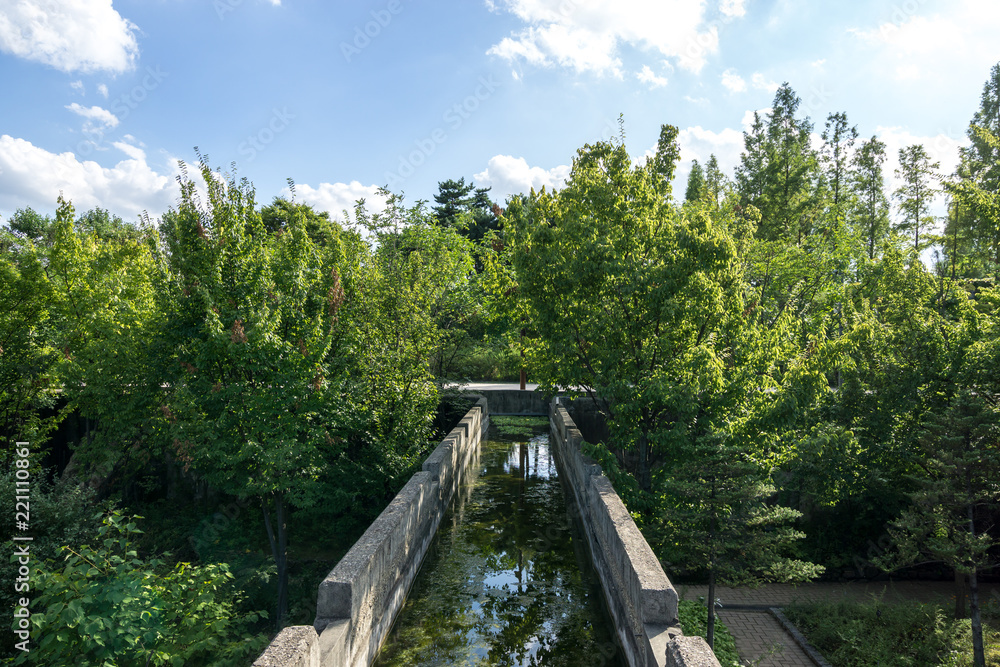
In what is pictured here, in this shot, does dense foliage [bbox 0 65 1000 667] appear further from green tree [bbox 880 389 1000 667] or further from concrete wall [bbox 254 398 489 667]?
concrete wall [bbox 254 398 489 667]

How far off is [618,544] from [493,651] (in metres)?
2.15

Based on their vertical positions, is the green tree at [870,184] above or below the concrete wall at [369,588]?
above

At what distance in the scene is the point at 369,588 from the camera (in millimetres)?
6531

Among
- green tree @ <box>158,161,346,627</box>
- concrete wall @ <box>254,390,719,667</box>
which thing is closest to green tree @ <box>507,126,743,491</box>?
concrete wall @ <box>254,390,719,667</box>

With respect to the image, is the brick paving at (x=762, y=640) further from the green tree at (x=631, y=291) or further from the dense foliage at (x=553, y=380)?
the green tree at (x=631, y=291)

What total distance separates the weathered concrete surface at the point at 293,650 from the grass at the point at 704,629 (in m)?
5.08

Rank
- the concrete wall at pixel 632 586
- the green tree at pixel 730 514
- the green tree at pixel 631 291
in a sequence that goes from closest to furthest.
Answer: the concrete wall at pixel 632 586, the green tree at pixel 730 514, the green tree at pixel 631 291

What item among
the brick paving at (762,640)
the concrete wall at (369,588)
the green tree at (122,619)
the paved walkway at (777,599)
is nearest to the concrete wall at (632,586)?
the paved walkway at (777,599)

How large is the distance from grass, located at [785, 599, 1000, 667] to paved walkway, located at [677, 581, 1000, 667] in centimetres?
45

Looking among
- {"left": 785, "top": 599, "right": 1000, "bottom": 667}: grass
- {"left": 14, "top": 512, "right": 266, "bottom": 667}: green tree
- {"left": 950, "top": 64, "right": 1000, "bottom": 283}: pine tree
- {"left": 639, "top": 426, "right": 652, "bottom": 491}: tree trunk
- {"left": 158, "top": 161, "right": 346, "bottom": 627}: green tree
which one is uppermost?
{"left": 950, "top": 64, "right": 1000, "bottom": 283}: pine tree

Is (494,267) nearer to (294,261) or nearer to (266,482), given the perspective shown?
(294,261)

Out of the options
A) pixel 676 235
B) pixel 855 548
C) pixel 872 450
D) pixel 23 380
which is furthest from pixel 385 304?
pixel 855 548

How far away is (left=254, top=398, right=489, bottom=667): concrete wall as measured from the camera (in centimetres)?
497

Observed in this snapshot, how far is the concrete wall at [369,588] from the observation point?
4973 mm
